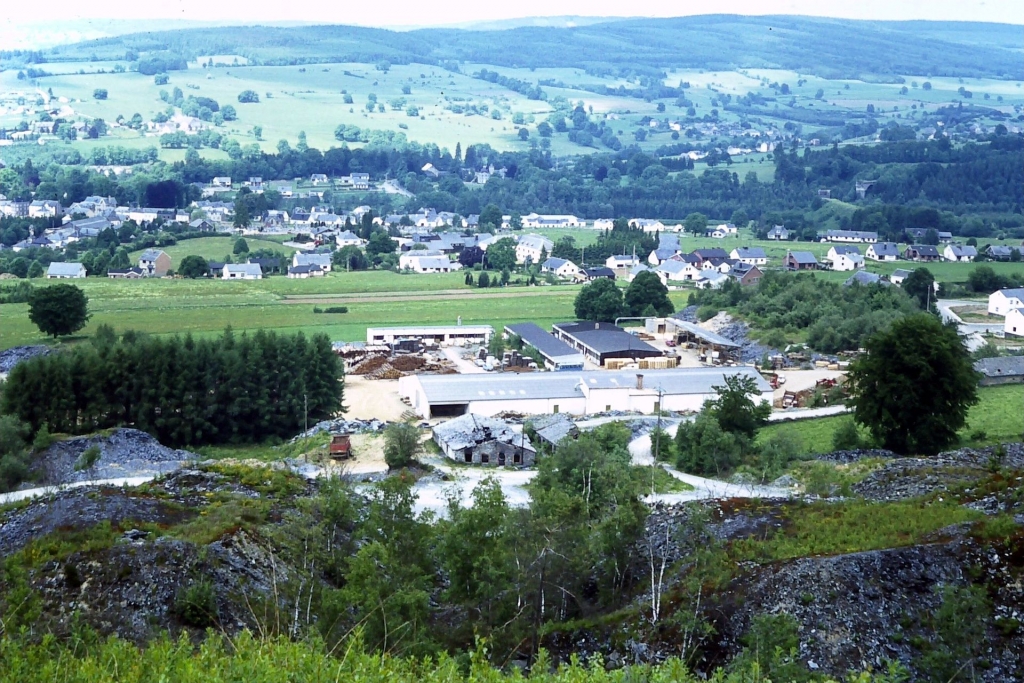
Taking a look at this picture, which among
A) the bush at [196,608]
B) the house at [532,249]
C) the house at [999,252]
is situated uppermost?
the bush at [196,608]

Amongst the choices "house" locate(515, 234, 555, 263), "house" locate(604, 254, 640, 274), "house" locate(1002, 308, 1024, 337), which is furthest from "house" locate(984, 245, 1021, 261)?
"house" locate(515, 234, 555, 263)

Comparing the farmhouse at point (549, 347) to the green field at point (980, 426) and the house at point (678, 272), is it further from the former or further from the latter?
the house at point (678, 272)

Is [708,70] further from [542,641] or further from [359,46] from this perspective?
[542,641]

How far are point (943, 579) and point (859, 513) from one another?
3.11 feet

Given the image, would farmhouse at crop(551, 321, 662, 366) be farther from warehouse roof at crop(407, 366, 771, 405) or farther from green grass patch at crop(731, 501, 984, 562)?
green grass patch at crop(731, 501, 984, 562)

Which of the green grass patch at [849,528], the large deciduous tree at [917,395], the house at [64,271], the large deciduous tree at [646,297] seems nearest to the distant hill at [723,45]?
the house at [64,271]

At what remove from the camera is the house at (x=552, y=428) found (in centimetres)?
911

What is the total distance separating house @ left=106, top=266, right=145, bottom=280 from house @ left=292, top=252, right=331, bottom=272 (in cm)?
246

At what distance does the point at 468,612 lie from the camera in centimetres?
511

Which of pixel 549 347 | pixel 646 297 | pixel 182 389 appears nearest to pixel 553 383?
pixel 549 347

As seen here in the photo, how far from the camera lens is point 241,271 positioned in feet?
59.9

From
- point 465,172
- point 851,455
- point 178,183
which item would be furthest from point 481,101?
point 851,455

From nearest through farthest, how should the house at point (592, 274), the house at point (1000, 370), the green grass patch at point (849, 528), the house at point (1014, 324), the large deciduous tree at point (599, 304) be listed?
1. the green grass patch at point (849, 528)
2. the house at point (1000, 370)
3. the house at point (1014, 324)
4. the large deciduous tree at point (599, 304)
5. the house at point (592, 274)

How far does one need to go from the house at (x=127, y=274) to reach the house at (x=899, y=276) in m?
11.2
